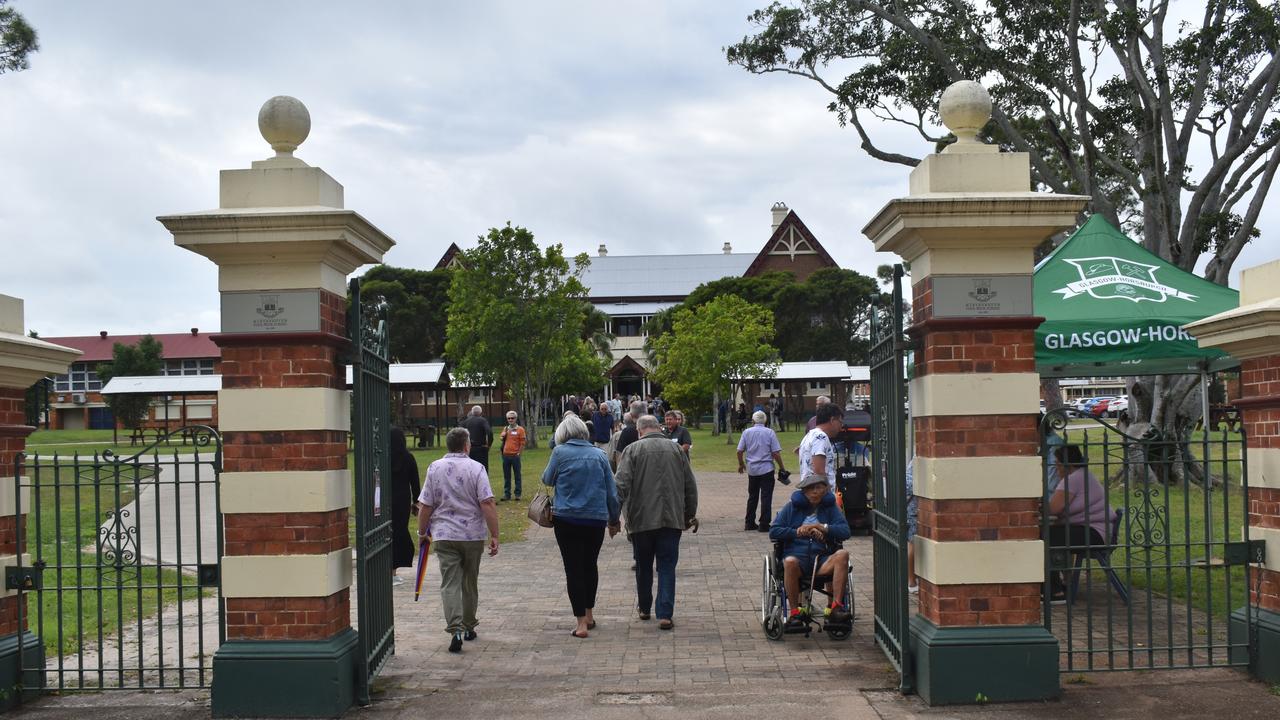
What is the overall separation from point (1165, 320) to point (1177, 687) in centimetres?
369

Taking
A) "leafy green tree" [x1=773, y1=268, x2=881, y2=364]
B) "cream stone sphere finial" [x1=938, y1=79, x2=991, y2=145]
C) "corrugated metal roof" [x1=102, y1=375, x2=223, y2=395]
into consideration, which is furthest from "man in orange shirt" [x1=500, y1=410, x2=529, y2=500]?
"leafy green tree" [x1=773, y1=268, x2=881, y2=364]

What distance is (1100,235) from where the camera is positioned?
10.2 meters

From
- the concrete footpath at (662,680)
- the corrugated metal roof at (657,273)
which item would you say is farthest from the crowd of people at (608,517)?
the corrugated metal roof at (657,273)

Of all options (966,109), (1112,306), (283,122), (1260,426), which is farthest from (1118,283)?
(283,122)

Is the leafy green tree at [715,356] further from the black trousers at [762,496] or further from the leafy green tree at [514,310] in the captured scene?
the black trousers at [762,496]

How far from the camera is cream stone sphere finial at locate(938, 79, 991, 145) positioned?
6.32 m

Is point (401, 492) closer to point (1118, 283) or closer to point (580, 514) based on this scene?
point (580, 514)

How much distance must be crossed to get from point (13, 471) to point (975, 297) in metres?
5.59

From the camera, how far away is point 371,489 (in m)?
6.55

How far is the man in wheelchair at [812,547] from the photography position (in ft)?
25.7

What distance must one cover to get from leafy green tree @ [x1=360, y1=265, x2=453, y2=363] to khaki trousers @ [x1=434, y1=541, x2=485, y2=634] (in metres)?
52.9

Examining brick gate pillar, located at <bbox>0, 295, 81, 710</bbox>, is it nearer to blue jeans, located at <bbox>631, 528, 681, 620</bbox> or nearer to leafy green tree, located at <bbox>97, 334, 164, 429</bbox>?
blue jeans, located at <bbox>631, 528, 681, 620</bbox>

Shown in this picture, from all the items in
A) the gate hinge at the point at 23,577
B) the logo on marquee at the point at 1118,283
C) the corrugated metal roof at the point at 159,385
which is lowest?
the gate hinge at the point at 23,577

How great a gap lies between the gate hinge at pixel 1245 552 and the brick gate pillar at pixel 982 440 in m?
1.21
